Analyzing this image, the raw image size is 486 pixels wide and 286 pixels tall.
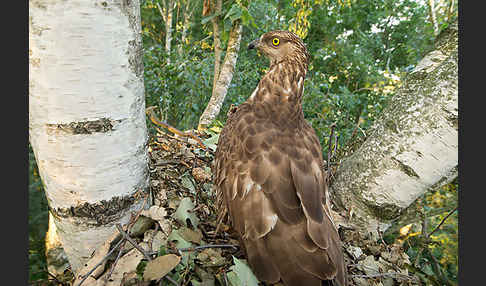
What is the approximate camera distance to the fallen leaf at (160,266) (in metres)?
0.92

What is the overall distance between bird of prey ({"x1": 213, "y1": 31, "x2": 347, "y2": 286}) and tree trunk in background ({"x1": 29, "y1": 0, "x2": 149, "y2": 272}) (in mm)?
396

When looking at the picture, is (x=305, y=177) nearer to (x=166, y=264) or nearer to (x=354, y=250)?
(x=354, y=250)

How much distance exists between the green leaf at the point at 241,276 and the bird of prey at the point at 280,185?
24 mm

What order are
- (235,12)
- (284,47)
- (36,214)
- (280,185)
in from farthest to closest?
(36,214)
(235,12)
(284,47)
(280,185)

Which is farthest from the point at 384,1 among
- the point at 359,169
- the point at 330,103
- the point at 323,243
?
the point at 323,243

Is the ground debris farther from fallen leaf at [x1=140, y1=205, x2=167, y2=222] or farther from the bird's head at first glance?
the bird's head

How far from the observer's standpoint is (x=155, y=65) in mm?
3711

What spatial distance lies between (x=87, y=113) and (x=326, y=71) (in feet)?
22.1

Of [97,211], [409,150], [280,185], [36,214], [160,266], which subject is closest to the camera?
[160,266]

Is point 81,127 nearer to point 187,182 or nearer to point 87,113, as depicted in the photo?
point 87,113

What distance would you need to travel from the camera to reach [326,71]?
23.0ft

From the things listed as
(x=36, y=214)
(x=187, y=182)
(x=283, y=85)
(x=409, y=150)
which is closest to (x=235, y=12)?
(x=283, y=85)

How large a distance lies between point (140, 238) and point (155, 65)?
301 centimetres

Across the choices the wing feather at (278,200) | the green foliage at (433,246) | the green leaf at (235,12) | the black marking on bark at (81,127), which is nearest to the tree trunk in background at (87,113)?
the black marking on bark at (81,127)
